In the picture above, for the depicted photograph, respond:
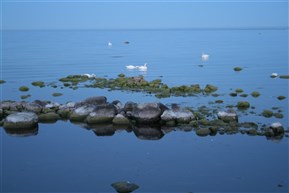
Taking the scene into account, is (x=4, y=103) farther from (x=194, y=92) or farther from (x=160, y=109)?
(x=194, y=92)

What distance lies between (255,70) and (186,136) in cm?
2545

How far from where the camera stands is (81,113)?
21906mm

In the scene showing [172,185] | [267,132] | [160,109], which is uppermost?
[160,109]

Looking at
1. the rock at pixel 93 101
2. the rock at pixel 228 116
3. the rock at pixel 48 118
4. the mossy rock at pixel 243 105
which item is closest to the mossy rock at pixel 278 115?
the mossy rock at pixel 243 105

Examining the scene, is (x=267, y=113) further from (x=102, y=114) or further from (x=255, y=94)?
(x=102, y=114)

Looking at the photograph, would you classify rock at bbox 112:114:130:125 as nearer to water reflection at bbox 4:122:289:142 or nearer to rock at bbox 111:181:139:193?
water reflection at bbox 4:122:289:142

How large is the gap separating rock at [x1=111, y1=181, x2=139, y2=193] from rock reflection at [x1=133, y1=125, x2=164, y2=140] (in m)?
5.57

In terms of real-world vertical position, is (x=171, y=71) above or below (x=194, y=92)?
above

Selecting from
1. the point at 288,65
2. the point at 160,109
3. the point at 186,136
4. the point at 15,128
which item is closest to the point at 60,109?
the point at 15,128

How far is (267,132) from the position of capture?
18.7 meters

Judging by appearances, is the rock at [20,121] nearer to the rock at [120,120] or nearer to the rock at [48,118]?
the rock at [48,118]

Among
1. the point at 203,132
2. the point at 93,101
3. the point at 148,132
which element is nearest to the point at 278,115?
the point at 203,132

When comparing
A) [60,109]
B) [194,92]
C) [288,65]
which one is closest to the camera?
[60,109]

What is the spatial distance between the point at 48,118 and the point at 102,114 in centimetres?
316
